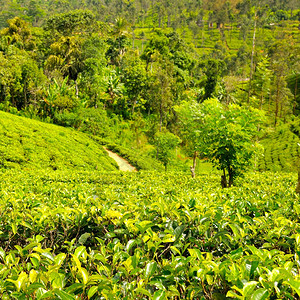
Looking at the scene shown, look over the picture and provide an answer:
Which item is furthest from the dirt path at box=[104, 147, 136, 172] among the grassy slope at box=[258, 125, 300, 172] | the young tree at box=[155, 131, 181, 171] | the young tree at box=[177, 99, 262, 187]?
the grassy slope at box=[258, 125, 300, 172]

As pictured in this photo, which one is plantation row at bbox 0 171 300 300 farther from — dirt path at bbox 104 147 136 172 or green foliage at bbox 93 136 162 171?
green foliage at bbox 93 136 162 171

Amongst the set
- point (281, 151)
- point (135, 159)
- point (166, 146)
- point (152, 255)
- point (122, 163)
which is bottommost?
point (122, 163)

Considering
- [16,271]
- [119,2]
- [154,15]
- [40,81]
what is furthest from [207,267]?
[119,2]

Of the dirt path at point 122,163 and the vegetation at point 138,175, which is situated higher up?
the vegetation at point 138,175

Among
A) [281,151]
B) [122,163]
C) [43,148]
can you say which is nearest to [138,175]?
[43,148]

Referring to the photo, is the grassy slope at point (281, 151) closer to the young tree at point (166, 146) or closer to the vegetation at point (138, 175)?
the vegetation at point (138, 175)

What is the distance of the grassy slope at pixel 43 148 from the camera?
12.3m

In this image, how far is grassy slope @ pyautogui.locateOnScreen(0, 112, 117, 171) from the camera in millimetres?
12305

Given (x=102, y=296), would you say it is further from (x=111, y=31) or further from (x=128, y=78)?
(x=111, y=31)

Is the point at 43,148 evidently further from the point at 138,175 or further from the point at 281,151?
the point at 281,151

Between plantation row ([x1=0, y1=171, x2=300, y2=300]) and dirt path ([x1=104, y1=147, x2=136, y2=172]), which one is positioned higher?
plantation row ([x1=0, y1=171, x2=300, y2=300])

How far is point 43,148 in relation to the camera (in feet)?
45.7

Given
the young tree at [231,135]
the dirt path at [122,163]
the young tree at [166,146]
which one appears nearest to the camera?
the young tree at [231,135]

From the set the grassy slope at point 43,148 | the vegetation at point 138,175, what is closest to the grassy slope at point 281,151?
the vegetation at point 138,175
